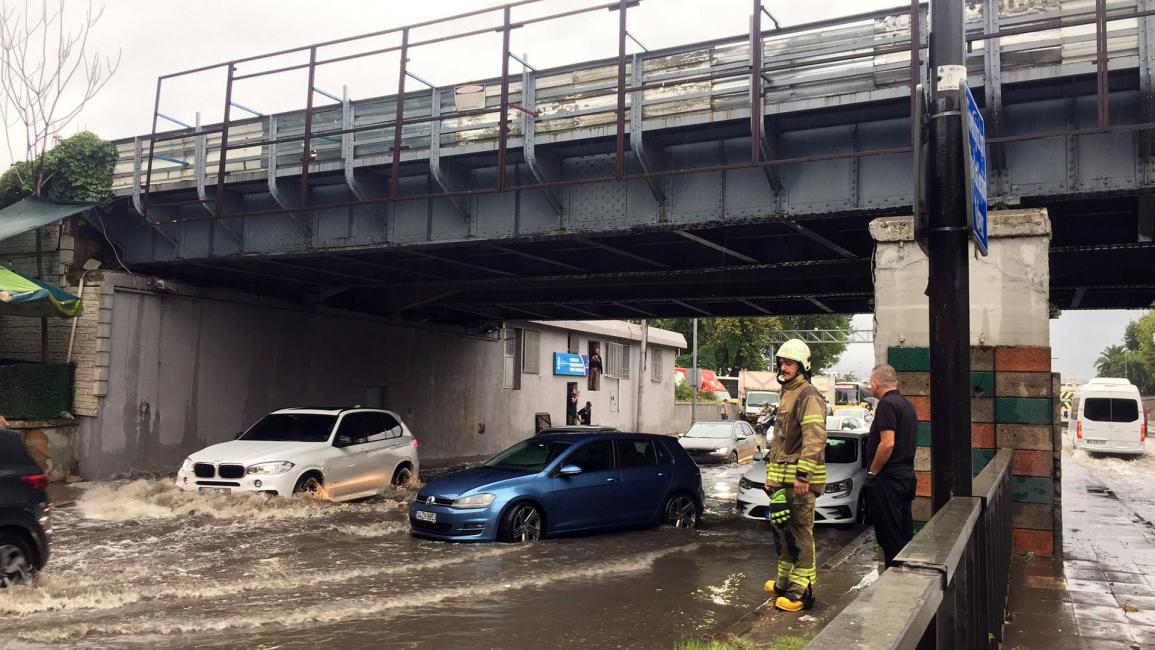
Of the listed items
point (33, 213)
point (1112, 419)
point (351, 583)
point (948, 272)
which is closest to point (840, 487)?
point (351, 583)

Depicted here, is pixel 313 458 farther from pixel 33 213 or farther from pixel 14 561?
pixel 33 213

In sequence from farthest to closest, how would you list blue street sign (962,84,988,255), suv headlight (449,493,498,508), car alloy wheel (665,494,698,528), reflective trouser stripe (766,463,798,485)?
car alloy wheel (665,494,698,528) → suv headlight (449,493,498,508) → reflective trouser stripe (766,463,798,485) → blue street sign (962,84,988,255)

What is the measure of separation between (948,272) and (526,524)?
667cm

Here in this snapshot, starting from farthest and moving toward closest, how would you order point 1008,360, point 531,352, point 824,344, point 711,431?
point 824,344 < point 531,352 < point 711,431 < point 1008,360

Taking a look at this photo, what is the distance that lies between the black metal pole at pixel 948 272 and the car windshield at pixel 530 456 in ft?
21.4

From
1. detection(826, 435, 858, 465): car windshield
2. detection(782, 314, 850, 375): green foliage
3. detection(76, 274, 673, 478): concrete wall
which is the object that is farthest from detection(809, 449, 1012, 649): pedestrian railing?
detection(782, 314, 850, 375): green foliage

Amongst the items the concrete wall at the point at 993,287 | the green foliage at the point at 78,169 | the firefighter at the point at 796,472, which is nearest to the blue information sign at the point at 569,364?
the green foliage at the point at 78,169

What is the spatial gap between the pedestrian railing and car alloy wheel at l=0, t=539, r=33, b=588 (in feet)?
22.8

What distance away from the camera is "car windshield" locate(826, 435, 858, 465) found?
13.0 metres

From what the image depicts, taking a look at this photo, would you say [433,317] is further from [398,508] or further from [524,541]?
[524,541]

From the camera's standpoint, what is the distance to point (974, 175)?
16.5ft

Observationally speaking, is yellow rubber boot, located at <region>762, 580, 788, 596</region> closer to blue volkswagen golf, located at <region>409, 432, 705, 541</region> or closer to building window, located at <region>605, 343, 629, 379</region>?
blue volkswagen golf, located at <region>409, 432, 705, 541</region>

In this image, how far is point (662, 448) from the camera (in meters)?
12.1

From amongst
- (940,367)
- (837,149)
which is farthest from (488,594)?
(837,149)
